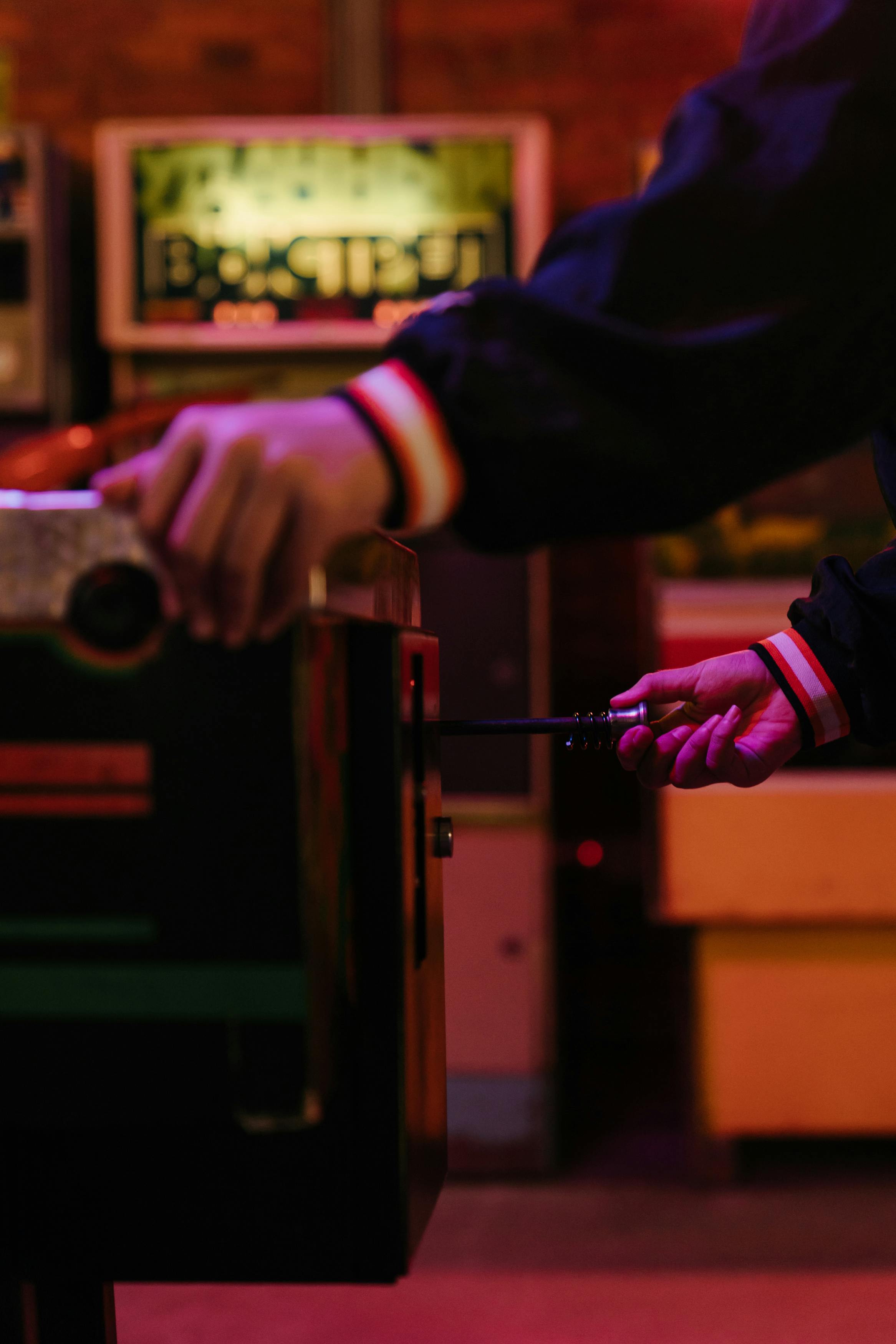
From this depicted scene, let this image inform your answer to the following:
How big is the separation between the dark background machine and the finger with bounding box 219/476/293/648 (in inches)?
2.9

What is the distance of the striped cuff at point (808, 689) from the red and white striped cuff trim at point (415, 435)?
0.60 metres

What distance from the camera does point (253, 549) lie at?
15.4 inches

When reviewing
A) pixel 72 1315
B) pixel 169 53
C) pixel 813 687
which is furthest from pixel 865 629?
pixel 169 53

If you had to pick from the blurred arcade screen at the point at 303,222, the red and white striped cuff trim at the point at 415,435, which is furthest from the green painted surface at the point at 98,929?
the blurred arcade screen at the point at 303,222

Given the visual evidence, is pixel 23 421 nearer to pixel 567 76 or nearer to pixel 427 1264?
pixel 567 76

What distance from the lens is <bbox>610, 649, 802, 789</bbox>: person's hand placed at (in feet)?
2.84

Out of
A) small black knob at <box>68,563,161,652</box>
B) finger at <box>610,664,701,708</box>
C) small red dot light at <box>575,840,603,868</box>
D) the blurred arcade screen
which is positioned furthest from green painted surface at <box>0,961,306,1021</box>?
small red dot light at <box>575,840,603,868</box>

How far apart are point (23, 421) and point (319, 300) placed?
27.2 inches

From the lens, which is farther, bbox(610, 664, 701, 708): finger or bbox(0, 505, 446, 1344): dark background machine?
bbox(610, 664, 701, 708): finger

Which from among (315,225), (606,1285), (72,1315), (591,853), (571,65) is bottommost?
(606,1285)

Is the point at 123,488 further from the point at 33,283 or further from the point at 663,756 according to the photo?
the point at 33,283

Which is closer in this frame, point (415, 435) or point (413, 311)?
point (415, 435)

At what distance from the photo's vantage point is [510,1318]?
5.65ft

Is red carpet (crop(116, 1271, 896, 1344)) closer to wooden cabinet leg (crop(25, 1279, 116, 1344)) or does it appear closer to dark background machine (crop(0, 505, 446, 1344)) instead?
wooden cabinet leg (crop(25, 1279, 116, 1344))
